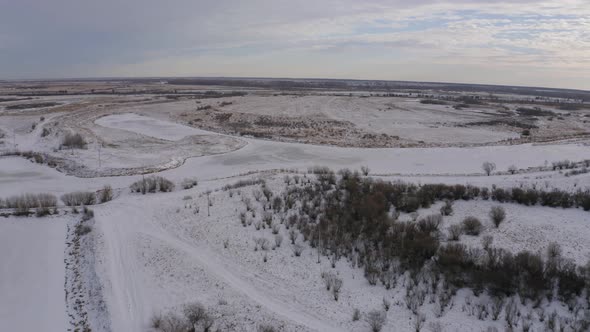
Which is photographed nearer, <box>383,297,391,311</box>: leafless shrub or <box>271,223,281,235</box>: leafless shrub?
<box>383,297,391,311</box>: leafless shrub

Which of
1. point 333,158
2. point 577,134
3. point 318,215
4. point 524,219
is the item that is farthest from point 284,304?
point 577,134

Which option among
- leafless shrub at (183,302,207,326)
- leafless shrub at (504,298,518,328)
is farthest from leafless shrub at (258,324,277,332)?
leafless shrub at (504,298,518,328)

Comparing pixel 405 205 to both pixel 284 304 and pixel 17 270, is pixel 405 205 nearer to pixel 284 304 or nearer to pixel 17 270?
pixel 284 304

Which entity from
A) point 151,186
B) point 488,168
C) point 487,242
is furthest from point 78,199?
point 488,168

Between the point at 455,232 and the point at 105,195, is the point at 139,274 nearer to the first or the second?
the point at 105,195

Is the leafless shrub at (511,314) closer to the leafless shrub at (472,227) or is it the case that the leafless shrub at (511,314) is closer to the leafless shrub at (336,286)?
the leafless shrub at (336,286)

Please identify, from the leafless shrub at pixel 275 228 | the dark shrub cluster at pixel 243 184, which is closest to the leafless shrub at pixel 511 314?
the leafless shrub at pixel 275 228

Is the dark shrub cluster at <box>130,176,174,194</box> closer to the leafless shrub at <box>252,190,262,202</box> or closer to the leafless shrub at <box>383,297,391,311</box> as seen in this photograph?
the leafless shrub at <box>252,190,262,202</box>
